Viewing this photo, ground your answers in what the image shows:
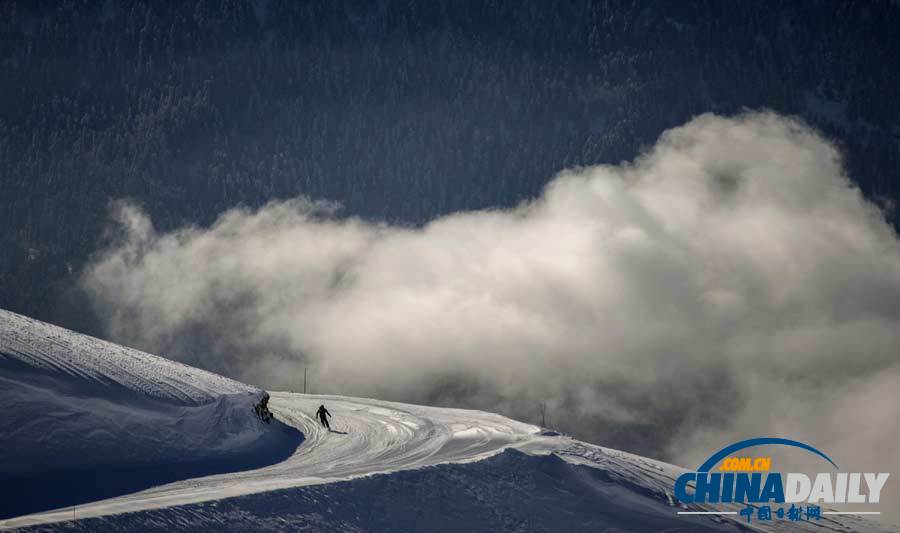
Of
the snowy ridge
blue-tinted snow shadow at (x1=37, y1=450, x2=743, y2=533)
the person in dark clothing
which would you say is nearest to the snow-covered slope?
the snowy ridge

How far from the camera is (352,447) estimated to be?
58.8 m

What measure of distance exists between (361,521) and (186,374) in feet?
77.2

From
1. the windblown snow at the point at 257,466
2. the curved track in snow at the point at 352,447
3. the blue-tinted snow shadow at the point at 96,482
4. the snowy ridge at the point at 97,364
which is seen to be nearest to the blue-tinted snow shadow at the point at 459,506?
the windblown snow at the point at 257,466

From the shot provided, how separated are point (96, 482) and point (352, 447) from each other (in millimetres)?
17295

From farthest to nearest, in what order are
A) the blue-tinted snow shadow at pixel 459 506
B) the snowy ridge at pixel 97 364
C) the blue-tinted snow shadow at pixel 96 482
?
1. the snowy ridge at pixel 97 364
2. the blue-tinted snow shadow at pixel 96 482
3. the blue-tinted snow shadow at pixel 459 506

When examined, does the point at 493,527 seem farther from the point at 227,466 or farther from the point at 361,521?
the point at 227,466

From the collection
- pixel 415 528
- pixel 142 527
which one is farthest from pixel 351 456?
pixel 142 527

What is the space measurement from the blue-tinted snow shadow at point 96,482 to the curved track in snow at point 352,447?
3.97 ft

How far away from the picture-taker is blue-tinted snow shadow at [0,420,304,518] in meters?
41.9

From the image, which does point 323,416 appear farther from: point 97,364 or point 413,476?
point 413,476

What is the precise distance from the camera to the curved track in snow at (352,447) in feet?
138

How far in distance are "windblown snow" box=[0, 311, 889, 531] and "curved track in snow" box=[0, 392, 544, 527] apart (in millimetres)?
172

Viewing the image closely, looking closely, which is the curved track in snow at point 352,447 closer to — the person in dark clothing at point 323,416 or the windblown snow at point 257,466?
the windblown snow at point 257,466

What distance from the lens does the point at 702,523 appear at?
50062 mm
